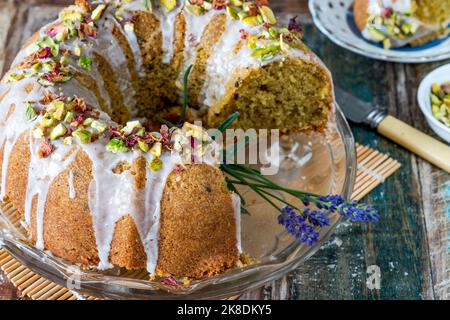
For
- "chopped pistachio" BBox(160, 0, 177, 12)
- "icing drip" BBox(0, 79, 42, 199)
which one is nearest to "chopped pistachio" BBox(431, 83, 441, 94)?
"chopped pistachio" BBox(160, 0, 177, 12)

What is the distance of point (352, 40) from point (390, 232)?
101 centimetres

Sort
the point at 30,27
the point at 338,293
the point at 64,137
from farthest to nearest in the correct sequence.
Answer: the point at 30,27
the point at 338,293
the point at 64,137

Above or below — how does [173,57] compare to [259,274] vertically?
above

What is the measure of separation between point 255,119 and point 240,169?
0.30m

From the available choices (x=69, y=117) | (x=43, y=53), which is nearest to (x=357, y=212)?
(x=69, y=117)

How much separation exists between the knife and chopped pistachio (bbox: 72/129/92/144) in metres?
1.18

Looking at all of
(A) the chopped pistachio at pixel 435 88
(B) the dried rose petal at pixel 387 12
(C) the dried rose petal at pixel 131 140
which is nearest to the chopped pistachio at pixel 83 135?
(C) the dried rose petal at pixel 131 140

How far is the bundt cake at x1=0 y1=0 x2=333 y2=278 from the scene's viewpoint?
2.11 metres

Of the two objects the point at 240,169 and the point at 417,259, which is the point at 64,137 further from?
the point at 417,259

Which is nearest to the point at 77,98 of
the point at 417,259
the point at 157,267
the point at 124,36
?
the point at 124,36

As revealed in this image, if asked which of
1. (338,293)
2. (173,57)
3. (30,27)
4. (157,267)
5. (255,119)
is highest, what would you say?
(30,27)

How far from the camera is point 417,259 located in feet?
8.21

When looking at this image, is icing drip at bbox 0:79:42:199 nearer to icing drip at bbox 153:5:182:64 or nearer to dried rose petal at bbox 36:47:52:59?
dried rose petal at bbox 36:47:52:59

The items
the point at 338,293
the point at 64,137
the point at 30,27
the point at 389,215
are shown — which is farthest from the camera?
the point at 30,27
